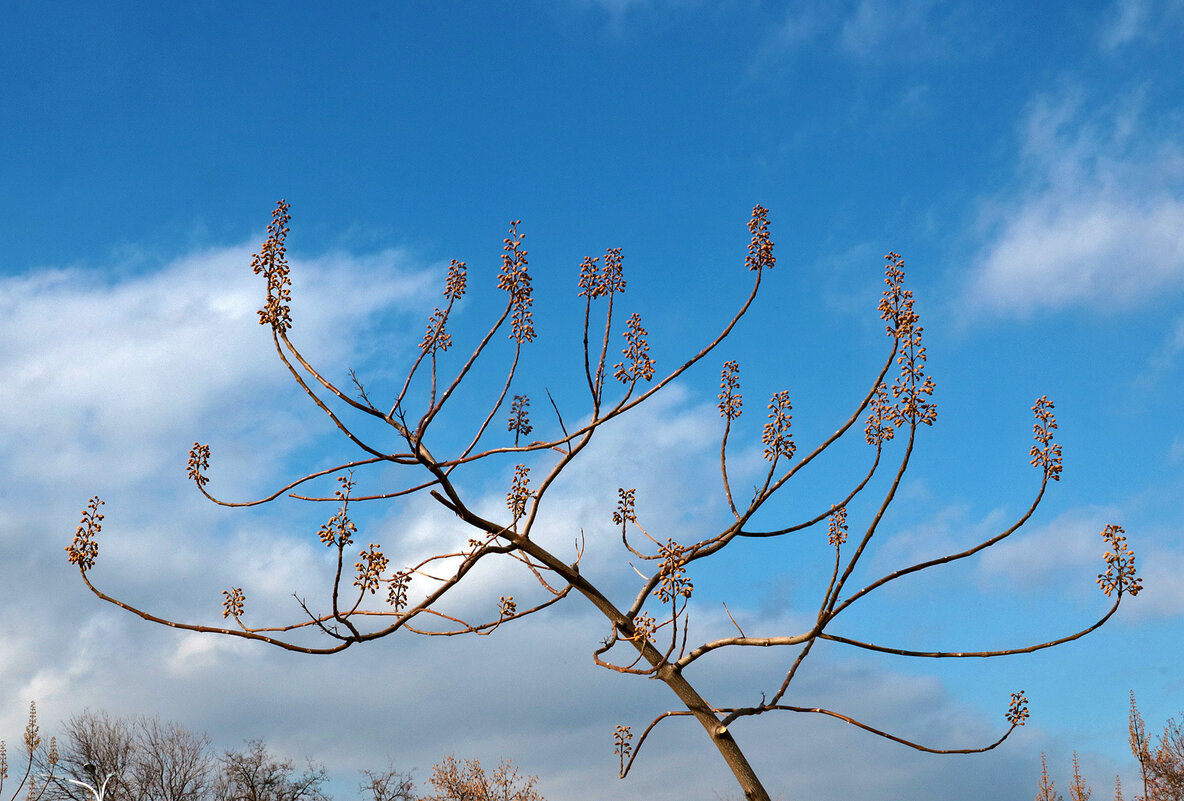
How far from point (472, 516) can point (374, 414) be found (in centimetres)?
51

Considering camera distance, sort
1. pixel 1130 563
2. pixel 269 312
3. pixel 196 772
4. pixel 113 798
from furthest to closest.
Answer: pixel 196 772 < pixel 113 798 < pixel 269 312 < pixel 1130 563

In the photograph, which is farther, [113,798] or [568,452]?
[113,798]

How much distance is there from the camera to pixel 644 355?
3.80m

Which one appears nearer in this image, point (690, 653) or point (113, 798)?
point (690, 653)

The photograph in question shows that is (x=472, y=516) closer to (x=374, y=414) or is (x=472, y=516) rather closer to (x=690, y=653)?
(x=374, y=414)

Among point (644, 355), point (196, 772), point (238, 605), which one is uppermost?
point (196, 772)

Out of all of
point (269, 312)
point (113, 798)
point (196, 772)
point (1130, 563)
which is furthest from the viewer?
point (196, 772)

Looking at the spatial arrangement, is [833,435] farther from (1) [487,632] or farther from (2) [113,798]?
(2) [113,798]

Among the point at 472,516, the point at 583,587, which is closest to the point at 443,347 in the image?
the point at 472,516

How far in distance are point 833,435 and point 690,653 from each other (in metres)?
0.98

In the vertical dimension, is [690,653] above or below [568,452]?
below

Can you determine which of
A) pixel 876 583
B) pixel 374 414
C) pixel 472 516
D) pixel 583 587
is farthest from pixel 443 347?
pixel 876 583

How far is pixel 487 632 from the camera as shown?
3.75m

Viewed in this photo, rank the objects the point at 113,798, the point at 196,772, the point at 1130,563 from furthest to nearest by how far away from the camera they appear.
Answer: the point at 196,772 → the point at 113,798 → the point at 1130,563
